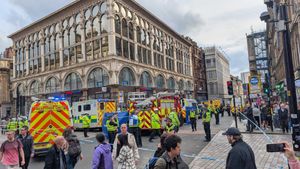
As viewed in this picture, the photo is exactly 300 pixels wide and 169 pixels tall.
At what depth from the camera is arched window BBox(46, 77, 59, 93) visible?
4518 centimetres

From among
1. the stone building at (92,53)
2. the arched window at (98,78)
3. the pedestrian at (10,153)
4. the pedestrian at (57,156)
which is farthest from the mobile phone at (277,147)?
the arched window at (98,78)

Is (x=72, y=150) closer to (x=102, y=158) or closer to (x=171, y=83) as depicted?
(x=102, y=158)

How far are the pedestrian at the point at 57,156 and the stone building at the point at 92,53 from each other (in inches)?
1188

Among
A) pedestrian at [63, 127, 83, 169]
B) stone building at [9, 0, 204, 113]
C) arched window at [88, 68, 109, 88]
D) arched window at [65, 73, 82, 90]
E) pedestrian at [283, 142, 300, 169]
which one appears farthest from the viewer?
arched window at [65, 73, 82, 90]

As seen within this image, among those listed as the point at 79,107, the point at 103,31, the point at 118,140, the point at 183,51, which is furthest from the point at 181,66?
the point at 118,140

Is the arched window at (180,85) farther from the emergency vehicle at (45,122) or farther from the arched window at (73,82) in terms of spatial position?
the emergency vehicle at (45,122)

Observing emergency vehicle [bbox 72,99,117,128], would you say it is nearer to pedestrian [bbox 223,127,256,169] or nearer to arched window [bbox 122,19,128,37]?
arched window [bbox 122,19,128,37]

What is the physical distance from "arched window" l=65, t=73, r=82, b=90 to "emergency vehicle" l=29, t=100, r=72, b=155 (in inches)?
1199

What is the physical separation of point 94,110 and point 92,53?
57.5 ft

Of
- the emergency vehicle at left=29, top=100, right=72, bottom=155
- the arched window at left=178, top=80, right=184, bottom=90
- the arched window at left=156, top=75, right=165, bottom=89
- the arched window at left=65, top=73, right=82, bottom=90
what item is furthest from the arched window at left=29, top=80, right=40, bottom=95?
the emergency vehicle at left=29, top=100, right=72, bottom=155

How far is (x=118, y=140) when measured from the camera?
20.7 ft

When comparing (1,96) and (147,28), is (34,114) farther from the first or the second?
(1,96)

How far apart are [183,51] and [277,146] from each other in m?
66.5

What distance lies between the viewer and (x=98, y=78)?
39188 mm
